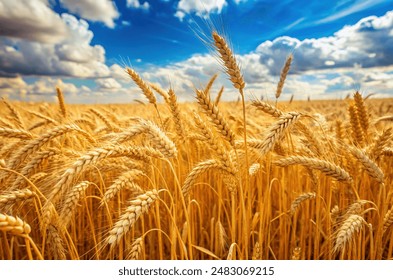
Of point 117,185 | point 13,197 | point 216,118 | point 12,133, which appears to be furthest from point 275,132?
point 12,133

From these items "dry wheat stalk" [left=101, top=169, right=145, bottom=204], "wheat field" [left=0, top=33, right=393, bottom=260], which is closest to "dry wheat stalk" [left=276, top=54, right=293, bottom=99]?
"wheat field" [left=0, top=33, right=393, bottom=260]

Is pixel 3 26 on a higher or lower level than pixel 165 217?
higher

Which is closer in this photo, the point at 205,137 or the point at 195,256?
the point at 205,137

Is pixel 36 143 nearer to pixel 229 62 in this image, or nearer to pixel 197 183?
pixel 197 183

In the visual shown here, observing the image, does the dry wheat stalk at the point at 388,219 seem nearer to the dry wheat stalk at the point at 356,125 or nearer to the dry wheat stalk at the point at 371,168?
the dry wheat stalk at the point at 371,168

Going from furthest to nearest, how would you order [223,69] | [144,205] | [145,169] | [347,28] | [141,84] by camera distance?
1. [141,84]
2. [347,28]
3. [145,169]
4. [223,69]
5. [144,205]

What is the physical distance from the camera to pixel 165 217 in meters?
1.91

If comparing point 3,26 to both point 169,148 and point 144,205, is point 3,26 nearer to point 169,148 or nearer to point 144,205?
point 169,148

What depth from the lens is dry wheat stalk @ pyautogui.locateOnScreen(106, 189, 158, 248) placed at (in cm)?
89

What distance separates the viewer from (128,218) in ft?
3.16

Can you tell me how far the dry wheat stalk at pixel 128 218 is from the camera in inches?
35.0
